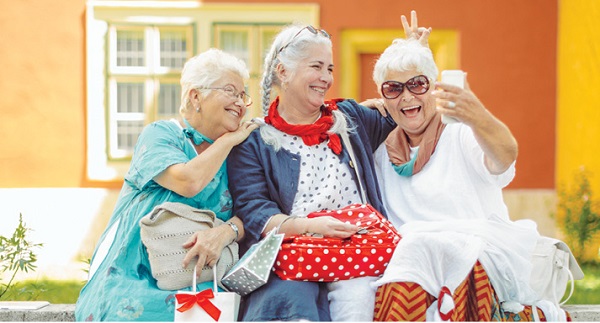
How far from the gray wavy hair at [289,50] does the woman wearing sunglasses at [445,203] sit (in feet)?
1.09

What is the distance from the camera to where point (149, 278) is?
343 centimetres

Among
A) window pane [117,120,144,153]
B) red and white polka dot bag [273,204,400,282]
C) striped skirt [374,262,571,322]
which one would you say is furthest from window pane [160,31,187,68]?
striped skirt [374,262,571,322]

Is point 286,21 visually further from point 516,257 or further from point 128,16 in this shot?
point 516,257

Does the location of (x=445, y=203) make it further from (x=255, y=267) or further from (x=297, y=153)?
(x=255, y=267)

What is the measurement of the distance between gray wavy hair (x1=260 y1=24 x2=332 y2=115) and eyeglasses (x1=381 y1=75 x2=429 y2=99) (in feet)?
1.13

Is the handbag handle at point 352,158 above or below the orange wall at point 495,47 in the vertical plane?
below

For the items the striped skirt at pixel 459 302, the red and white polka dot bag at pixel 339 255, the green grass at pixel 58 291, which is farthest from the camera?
the green grass at pixel 58 291

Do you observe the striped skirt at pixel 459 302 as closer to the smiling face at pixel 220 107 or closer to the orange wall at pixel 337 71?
the smiling face at pixel 220 107

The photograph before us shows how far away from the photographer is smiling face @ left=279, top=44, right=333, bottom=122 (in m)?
3.68

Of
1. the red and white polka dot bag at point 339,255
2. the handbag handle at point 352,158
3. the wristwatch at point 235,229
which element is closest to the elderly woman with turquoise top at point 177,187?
the wristwatch at point 235,229

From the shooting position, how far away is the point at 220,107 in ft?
11.8

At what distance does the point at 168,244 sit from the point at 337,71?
247 inches

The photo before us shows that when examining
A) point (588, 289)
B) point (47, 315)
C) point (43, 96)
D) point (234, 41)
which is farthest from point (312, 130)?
point (43, 96)

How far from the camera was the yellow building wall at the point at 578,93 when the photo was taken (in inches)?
343
